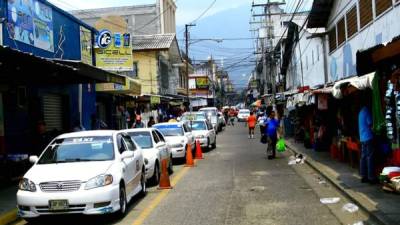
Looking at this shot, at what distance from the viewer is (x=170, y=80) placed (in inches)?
2136

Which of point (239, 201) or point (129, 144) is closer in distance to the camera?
point (239, 201)

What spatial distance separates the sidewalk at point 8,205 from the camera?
10.2 metres

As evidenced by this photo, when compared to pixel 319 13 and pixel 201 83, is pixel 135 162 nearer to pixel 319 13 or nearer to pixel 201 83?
pixel 319 13

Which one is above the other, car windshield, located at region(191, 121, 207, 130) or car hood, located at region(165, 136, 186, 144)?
car windshield, located at region(191, 121, 207, 130)

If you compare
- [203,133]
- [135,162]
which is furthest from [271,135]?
[135,162]

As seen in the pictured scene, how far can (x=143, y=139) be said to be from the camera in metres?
15.9

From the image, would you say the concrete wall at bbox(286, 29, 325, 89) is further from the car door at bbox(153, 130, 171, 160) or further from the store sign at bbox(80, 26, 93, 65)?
the car door at bbox(153, 130, 171, 160)

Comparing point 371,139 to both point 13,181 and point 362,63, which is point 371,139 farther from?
point 13,181

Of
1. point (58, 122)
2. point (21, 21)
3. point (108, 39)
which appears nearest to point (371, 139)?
point (21, 21)

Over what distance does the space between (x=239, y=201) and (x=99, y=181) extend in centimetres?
319

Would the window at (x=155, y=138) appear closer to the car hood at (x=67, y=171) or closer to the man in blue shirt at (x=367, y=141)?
the car hood at (x=67, y=171)

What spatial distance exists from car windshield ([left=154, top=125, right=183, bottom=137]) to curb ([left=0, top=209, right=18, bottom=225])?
432 inches

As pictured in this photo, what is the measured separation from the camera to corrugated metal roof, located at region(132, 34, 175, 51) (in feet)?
150

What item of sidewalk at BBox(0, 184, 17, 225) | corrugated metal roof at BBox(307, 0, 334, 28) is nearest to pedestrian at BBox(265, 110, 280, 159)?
corrugated metal roof at BBox(307, 0, 334, 28)
